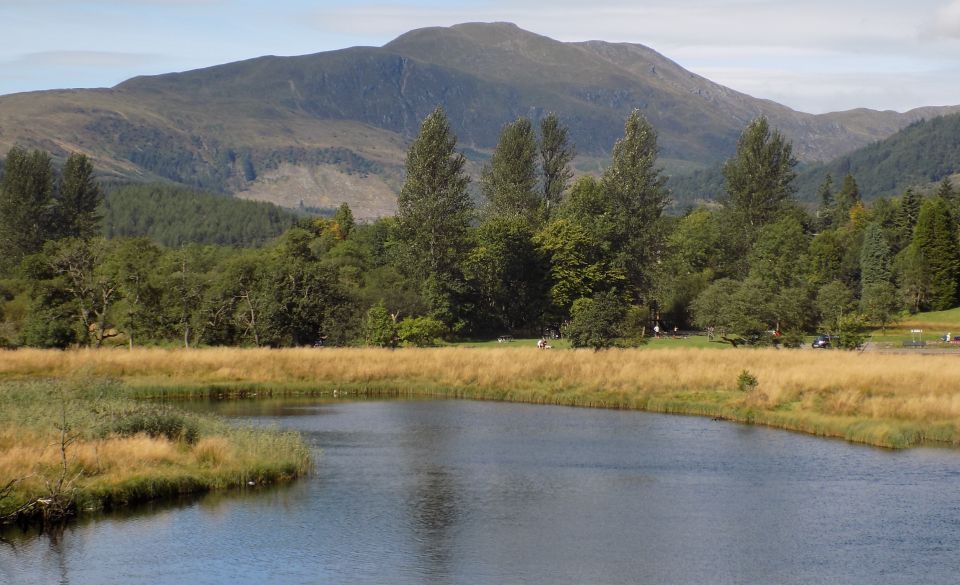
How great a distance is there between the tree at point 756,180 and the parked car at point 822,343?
116 feet

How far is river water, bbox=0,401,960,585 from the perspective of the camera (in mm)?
26656

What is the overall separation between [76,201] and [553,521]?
114 metres

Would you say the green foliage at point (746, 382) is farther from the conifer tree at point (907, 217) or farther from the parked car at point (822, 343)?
the conifer tree at point (907, 217)

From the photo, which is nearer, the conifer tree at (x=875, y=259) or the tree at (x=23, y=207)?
the conifer tree at (x=875, y=259)

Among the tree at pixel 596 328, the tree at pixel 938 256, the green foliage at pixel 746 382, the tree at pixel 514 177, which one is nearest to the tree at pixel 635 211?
the tree at pixel 514 177

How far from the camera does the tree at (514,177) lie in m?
121

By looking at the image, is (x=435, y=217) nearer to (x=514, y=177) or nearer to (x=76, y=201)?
(x=514, y=177)

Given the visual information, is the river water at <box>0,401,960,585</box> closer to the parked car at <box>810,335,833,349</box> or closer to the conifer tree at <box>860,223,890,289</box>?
the parked car at <box>810,335,833,349</box>

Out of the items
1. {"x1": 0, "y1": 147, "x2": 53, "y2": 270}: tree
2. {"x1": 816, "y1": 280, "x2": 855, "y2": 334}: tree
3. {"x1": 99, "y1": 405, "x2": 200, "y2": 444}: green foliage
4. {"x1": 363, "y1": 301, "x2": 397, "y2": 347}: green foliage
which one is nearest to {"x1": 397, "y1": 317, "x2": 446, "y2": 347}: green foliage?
{"x1": 363, "y1": 301, "x2": 397, "y2": 347}: green foliage

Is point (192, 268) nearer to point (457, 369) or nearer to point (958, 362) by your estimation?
point (457, 369)

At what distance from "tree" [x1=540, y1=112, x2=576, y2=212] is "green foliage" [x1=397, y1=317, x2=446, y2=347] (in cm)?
4178

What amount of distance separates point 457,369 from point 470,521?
3467cm

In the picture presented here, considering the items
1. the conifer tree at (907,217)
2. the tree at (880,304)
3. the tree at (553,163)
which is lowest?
the tree at (880,304)

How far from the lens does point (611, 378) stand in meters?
61.2
